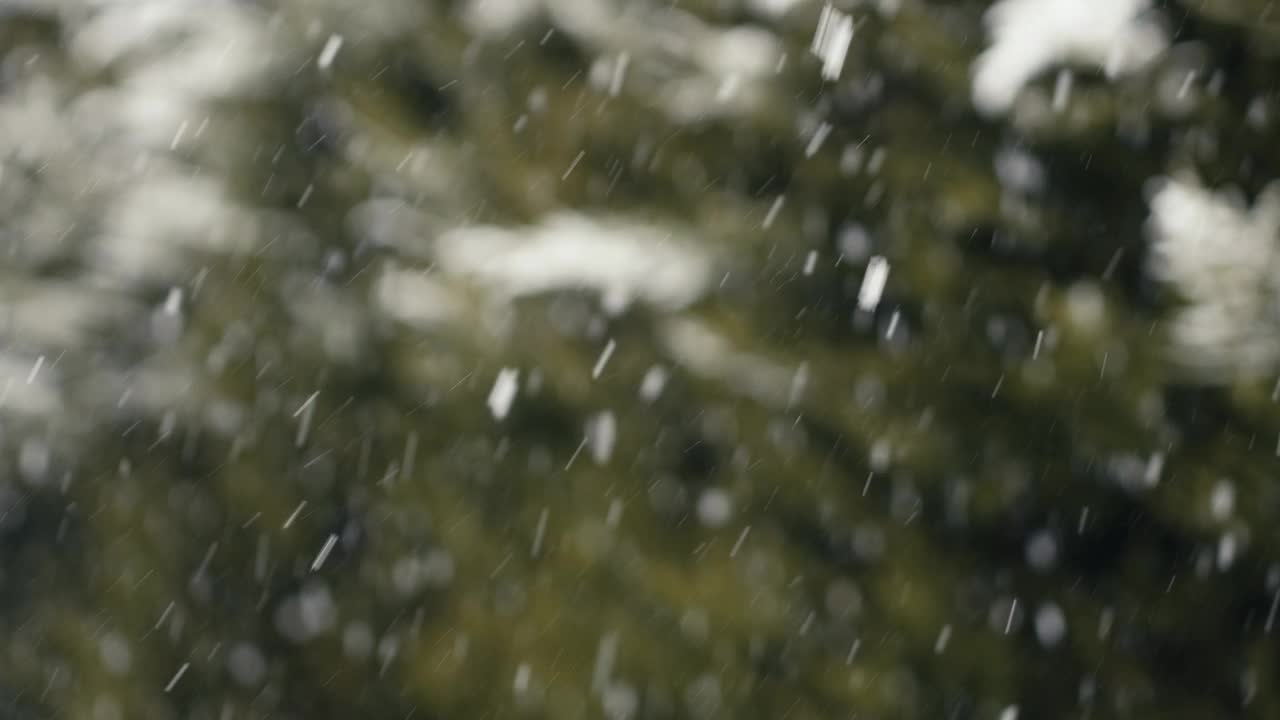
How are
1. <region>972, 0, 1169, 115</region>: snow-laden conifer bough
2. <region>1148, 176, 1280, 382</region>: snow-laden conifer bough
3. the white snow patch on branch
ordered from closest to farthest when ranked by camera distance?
<region>1148, 176, 1280, 382</region>: snow-laden conifer bough, <region>972, 0, 1169, 115</region>: snow-laden conifer bough, the white snow patch on branch

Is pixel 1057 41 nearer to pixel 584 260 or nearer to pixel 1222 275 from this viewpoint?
pixel 1222 275

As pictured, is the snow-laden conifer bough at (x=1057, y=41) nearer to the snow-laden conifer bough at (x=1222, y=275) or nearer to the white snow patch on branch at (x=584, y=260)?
the snow-laden conifer bough at (x=1222, y=275)

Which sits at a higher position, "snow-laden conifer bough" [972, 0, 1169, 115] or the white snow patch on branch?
"snow-laden conifer bough" [972, 0, 1169, 115]

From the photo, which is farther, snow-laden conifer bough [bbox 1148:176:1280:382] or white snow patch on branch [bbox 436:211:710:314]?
white snow patch on branch [bbox 436:211:710:314]

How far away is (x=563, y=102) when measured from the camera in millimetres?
2914

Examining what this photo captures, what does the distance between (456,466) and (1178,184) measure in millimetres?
1775

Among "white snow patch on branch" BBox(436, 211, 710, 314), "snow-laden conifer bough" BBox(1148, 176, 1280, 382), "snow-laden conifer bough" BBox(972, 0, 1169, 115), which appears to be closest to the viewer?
"snow-laden conifer bough" BBox(1148, 176, 1280, 382)

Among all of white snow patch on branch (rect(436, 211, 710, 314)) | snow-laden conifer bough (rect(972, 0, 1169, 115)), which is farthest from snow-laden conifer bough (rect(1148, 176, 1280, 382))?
white snow patch on branch (rect(436, 211, 710, 314))

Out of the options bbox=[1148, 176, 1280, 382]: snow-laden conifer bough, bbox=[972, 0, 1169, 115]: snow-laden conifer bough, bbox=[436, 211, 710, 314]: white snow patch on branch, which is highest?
bbox=[972, 0, 1169, 115]: snow-laden conifer bough

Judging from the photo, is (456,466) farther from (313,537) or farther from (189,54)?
(189,54)

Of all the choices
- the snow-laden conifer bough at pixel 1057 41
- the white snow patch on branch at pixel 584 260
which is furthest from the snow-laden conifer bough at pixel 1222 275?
the white snow patch on branch at pixel 584 260

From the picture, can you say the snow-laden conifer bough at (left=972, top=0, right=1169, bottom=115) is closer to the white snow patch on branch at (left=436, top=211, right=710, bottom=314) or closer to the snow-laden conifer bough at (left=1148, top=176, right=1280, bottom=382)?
the snow-laden conifer bough at (left=1148, top=176, right=1280, bottom=382)

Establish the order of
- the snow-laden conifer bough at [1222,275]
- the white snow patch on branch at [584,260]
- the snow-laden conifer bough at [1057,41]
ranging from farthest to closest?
the white snow patch on branch at [584,260], the snow-laden conifer bough at [1057,41], the snow-laden conifer bough at [1222,275]

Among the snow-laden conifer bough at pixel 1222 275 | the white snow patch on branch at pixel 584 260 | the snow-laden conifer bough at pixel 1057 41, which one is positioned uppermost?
the snow-laden conifer bough at pixel 1057 41
